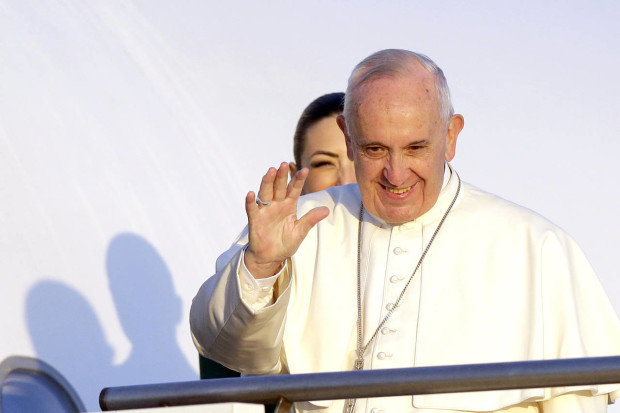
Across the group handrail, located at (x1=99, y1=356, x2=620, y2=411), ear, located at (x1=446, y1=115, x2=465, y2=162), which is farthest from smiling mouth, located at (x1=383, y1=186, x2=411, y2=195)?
handrail, located at (x1=99, y1=356, x2=620, y2=411)

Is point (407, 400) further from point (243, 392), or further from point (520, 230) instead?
point (243, 392)

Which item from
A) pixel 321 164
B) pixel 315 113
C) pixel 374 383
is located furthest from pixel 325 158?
pixel 374 383

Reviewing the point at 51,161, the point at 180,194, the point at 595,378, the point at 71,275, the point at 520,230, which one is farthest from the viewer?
the point at 180,194

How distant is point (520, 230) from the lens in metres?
3.65

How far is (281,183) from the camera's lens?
3066mm

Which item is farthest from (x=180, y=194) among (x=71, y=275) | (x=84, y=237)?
(x=71, y=275)

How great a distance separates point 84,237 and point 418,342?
15.8 ft

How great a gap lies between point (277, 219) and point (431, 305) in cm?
74

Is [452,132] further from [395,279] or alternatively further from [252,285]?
[252,285]

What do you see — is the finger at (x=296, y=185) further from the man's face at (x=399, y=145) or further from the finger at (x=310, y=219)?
the man's face at (x=399, y=145)

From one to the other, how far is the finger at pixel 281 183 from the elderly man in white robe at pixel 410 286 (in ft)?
0.46

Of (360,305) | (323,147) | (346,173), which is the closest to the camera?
(360,305)

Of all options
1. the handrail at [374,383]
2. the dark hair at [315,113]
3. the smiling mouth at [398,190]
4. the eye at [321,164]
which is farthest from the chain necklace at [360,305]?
the dark hair at [315,113]

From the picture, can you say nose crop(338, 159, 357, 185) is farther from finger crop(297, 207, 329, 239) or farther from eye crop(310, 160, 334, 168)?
finger crop(297, 207, 329, 239)
